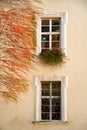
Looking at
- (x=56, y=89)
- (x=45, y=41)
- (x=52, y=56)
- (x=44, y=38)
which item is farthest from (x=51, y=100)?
(x=44, y=38)

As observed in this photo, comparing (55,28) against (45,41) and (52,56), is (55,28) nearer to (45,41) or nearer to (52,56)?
(45,41)

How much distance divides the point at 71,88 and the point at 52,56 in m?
1.32

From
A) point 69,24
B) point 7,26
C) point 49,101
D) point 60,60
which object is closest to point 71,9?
point 69,24

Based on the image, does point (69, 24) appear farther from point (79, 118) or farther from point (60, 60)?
point (79, 118)

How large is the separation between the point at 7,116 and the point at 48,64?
2357 millimetres

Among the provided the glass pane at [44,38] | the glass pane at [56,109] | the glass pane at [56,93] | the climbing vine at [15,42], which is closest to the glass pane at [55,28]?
the glass pane at [44,38]

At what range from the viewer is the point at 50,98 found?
20.7 metres

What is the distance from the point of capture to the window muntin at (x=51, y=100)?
20.7 meters

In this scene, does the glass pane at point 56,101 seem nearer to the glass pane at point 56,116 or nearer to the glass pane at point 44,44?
the glass pane at point 56,116

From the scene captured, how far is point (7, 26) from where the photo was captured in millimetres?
16578

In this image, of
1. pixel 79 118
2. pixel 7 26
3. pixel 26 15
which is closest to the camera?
pixel 7 26

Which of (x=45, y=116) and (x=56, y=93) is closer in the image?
(x=45, y=116)

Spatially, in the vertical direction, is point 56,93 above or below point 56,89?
below

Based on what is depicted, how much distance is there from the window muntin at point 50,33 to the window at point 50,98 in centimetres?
128
